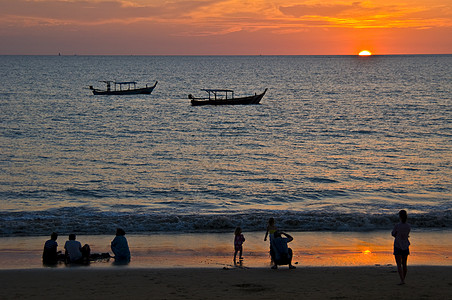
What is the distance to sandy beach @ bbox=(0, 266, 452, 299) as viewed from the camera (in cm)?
1159

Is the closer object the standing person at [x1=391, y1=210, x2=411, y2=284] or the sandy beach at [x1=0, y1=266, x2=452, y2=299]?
the sandy beach at [x1=0, y1=266, x2=452, y2=299]

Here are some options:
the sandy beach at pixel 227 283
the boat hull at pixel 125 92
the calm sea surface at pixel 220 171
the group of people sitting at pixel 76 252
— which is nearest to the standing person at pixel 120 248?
the group of people sitting at pixel 76 252

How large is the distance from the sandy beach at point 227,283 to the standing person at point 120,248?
0.92m

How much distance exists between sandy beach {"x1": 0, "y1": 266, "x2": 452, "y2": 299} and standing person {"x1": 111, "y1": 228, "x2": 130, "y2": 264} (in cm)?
92

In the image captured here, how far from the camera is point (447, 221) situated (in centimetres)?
2073

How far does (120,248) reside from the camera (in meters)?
15.0

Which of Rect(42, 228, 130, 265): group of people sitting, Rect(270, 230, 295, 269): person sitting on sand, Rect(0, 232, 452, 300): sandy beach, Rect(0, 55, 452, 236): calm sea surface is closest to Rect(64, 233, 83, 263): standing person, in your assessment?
Rect(42, 228, 130, 265): group of people sitting

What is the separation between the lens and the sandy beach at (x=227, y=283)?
11586 millimetres

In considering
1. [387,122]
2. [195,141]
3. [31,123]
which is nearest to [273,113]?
[387,122]

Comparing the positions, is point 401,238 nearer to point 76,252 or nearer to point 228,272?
point 228,272

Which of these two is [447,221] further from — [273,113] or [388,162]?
[273,113]

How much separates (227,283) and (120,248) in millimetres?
3780

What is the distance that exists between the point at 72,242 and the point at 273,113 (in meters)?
57.4

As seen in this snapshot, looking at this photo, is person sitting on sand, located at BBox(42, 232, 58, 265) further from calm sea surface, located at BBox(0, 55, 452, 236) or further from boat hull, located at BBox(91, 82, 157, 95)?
boat hull, located at BBox(91, 82, 157, 95)
